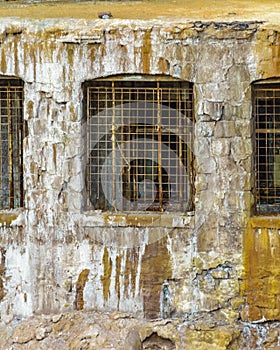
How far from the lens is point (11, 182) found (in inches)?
293

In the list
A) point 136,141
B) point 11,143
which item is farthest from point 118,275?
point 11,143

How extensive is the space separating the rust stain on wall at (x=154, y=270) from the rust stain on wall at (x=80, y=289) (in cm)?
60

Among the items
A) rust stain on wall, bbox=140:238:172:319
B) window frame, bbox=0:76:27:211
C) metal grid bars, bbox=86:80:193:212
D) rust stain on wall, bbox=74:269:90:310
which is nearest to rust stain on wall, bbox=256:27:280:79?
metal grid bars, bbox=86:80:193:212

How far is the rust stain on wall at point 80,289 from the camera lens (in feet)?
23.6

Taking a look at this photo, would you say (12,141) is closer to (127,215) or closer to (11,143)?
(11,143)

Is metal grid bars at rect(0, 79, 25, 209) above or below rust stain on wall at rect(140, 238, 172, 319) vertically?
above

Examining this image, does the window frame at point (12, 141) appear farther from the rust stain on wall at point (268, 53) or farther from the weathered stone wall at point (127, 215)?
the rust stain on wall at point (268, 53)

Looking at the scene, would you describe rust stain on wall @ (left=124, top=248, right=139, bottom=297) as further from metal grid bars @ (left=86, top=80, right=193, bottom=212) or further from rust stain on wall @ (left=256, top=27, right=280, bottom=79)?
rust stain on wall @ (left=256, top=27, right=280, bottom=79)

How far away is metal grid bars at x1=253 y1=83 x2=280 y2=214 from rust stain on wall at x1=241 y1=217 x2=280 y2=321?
334 mm

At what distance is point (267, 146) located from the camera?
7.52 meters

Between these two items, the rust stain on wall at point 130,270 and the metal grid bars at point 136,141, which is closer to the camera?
the rust stain on wall at point 130,270

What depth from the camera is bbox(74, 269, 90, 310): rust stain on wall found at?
7.19 metres

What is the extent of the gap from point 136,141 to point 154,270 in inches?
55.3

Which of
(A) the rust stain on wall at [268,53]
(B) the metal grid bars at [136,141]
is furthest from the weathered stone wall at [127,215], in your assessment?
(B) the metal grid bars at [136,141]
